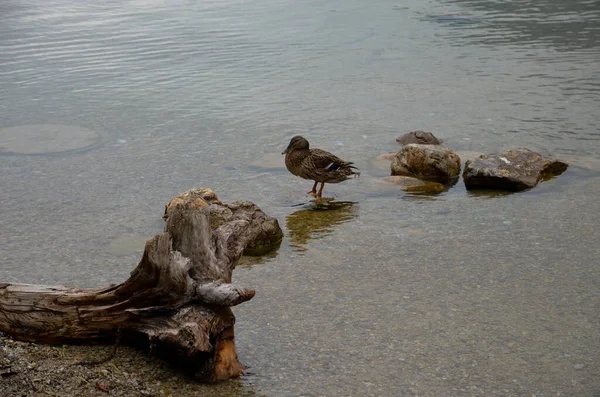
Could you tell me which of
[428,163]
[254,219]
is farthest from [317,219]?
[428,163]

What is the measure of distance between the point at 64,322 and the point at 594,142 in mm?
6423

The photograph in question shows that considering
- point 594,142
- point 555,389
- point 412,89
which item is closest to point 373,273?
point 555,389

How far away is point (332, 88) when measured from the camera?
11148mm

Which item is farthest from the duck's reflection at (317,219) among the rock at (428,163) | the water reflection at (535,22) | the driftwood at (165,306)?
the water reflection at (535,22)

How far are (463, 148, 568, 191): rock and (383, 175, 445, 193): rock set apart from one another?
29 cm

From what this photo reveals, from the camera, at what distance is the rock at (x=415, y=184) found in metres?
7.47

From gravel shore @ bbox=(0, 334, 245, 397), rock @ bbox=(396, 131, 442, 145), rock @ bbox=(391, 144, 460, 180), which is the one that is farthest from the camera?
Answer: rock @ bbox=(396, 131, 442, 145)

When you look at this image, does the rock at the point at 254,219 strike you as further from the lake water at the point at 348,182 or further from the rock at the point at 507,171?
the rock at the point at 507,171

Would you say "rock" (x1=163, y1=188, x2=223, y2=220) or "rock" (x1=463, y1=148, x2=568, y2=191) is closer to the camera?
"rock" (x1=163, y1=188, x2=223, y2=220)

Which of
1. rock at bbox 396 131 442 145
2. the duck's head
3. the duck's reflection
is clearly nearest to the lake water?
the duck's reflection

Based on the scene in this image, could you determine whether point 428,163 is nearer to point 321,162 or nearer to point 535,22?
point 321,162

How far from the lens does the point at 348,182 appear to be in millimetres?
7863

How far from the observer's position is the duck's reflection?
6520 millimetres

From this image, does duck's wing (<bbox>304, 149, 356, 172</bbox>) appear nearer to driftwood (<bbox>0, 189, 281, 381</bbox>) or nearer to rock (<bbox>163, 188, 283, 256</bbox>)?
rock (<bbox>163, 188, 283, 256</bbox>)
